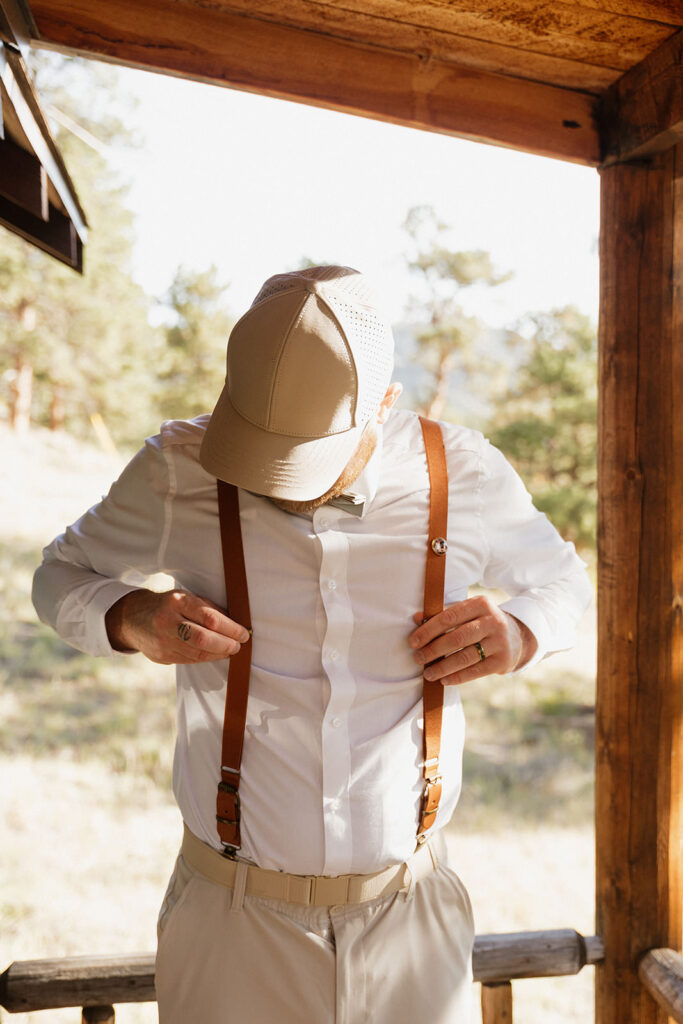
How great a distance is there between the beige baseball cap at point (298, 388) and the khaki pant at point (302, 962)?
0.73m

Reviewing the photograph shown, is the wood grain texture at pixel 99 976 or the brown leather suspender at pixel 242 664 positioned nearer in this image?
the brown leather suspender at pixel 242 664

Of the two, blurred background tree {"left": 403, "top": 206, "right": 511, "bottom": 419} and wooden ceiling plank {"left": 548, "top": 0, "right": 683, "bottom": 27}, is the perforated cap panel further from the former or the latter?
blurred background tree {"left": 403, "top": 206, "right": 511, "bottom": 419}

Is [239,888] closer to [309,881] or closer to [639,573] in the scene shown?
[309,881]

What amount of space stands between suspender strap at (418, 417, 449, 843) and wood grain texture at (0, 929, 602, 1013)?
0.65 metres

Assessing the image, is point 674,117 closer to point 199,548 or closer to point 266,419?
point 266,419

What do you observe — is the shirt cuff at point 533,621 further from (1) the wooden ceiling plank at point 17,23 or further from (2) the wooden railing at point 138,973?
(1) the wooden ceiling plank at point 17,23

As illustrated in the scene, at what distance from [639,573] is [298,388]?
1.01 metres

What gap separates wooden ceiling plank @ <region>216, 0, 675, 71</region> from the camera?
155 cm

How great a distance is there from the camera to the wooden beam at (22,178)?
1638 millimetres

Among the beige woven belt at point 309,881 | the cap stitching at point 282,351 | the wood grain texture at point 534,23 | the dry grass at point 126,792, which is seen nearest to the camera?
the cap stitching at point 282,351

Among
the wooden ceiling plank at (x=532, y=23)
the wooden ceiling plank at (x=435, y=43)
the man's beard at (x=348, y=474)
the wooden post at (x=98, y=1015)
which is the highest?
the wooden ceiling plank at (x=435, y=43)

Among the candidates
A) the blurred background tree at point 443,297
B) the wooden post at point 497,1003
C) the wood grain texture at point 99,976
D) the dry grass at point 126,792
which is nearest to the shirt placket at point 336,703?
the wood grain texture at point 99,976

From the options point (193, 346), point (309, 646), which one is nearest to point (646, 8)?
point (309, 646)

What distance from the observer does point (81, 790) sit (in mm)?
7383
